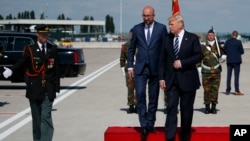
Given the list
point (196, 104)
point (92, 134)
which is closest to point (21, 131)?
point (92, 134)

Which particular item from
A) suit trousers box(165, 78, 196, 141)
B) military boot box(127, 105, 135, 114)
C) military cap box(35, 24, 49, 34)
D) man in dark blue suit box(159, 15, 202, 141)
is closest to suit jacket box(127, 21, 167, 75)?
man in dark blue suit box(159, 15, 202, 141)

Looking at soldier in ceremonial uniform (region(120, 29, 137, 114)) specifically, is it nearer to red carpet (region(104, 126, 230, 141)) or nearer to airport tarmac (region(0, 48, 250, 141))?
airport tarmac (region(0, 48, 250, 141))

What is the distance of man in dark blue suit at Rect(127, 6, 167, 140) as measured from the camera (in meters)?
7.79

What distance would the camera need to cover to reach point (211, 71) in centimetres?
1216

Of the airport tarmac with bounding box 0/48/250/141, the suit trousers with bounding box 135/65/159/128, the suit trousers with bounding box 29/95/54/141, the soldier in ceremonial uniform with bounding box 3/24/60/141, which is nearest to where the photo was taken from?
the soldier in ceremonial uniform with bounding box 3/24/60/141

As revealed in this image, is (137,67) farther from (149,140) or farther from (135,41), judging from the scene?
(149,140)

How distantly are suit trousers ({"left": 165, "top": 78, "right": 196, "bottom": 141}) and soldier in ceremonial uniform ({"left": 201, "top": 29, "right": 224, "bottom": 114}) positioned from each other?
4.58m

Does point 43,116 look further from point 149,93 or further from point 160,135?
point 160,135

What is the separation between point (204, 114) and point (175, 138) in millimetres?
4500

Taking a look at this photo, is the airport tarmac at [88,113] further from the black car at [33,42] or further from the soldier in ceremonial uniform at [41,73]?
the soldier in ceremonial uniform at [41,73]

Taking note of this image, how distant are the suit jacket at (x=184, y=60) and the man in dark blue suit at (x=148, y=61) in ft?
1.36

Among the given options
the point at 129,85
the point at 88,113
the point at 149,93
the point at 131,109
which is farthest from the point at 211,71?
the point at 149,93

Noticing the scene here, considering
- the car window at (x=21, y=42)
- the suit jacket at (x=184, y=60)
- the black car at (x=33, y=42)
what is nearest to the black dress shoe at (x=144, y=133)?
the suit jacket at (x=184, y=60)

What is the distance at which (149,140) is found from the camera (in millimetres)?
7742
